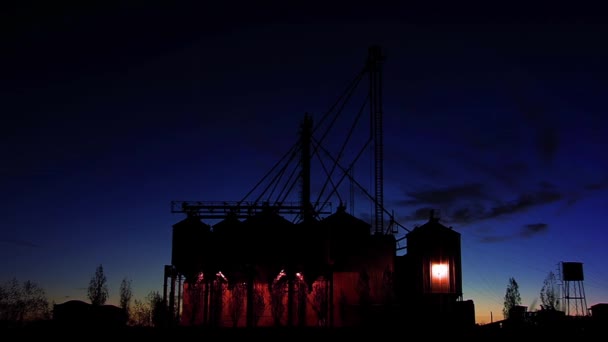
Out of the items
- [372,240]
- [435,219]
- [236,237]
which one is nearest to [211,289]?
[236,237]

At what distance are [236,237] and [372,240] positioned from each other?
1353cm

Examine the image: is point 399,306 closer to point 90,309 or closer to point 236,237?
point 236,237

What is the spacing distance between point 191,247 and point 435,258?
80.7ft

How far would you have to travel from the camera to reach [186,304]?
6009 centimetres

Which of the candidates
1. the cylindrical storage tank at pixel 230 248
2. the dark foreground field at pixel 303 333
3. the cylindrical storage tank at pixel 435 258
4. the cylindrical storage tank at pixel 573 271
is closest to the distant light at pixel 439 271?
the cylindrical storage tank at pixel 435 258

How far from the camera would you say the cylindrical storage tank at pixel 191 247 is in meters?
55.1

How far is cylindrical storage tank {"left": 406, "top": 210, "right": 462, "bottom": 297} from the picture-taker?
1576 inches

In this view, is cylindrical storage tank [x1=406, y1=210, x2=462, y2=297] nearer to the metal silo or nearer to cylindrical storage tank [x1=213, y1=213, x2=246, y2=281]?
the metal silo

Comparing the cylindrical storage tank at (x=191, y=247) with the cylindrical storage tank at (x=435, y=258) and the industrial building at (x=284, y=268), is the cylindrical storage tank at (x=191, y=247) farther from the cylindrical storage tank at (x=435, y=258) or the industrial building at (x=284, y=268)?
the cylindrical storage tank at (x=435, y=258)

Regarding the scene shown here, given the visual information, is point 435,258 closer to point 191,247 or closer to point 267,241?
point 267,241

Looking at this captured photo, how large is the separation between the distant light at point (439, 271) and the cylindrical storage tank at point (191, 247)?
21474 millimetres

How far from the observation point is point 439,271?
40.3 m

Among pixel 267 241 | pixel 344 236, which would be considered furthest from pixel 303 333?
pixel 344 236

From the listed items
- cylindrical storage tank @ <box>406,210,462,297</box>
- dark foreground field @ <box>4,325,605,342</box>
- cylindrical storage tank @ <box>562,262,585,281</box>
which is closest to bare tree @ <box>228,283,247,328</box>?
cylindrical storage tank @ <box>406,210,462,297</box>
